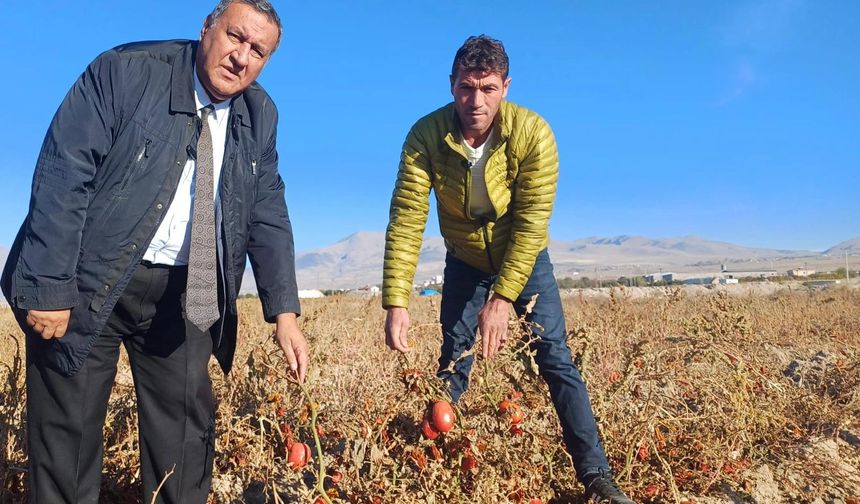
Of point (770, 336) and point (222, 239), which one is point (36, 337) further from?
point (770, 336)

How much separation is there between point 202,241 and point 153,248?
0.16 meters

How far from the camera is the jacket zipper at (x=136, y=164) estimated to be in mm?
2029

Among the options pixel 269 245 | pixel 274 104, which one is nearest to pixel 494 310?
pixel 269 245

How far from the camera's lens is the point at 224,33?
2.14 m

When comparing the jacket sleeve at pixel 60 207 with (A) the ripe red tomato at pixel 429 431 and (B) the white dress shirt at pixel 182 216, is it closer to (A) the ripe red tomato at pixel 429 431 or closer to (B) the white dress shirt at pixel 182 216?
(B) the white dress shirt at pixel 182 216

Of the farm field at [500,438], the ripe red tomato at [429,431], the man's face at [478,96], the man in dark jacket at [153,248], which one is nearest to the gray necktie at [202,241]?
the man in dark jacket at [153,248]

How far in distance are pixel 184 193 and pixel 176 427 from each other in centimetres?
83

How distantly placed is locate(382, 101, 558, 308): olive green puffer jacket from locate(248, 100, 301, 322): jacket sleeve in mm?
436

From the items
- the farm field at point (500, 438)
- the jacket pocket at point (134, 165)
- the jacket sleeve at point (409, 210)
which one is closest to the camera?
the jacket pocket at point (134, 165)

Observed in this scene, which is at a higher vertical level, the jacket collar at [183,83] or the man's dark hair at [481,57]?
the man's dark hair at [481,57]

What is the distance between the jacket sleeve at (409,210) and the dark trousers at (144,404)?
0.84 meters

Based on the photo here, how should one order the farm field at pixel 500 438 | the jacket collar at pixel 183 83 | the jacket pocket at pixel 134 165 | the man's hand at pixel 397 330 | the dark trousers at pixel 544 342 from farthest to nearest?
the dark trousers at pixel 544 342 → the man's hand at pixel 397 330 → the farm field at pixel 500 438 → the jacket collar at pixel 183 83 → the jacket pocket at pixel 134 165

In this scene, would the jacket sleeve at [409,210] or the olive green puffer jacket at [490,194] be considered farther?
the jacket sleeve at [409,210]

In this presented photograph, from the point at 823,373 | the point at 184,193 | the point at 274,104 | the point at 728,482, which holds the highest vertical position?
the point at 274,104
